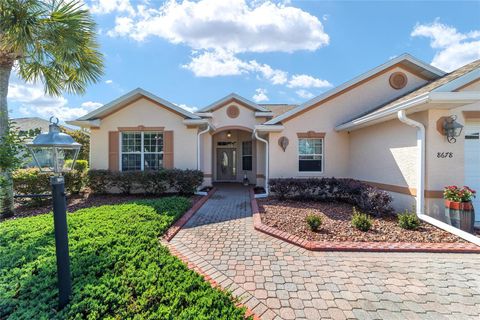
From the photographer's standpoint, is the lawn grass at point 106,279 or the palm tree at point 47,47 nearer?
the lawn grass at point 106,279

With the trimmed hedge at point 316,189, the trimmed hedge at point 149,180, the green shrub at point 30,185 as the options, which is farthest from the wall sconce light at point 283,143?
the green shrub at point 30,185

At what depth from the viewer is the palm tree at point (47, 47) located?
Result: 20.8 ft

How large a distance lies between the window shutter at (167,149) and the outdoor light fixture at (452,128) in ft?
33.6

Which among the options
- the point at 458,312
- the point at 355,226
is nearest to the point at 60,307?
the point at 458,312

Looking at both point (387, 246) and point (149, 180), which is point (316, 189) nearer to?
point (387, 246)

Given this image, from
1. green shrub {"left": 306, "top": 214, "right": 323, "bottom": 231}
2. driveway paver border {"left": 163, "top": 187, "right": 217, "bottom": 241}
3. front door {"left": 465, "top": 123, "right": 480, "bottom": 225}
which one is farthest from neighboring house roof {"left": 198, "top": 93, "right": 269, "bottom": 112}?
green shrub {"left": 306, "top": 214, "right": 323, "bottom": 231}

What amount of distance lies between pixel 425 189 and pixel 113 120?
12648 millimetres

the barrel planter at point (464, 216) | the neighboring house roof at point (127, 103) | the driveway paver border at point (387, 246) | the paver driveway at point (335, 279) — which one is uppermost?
the neighboring house roof at point (127, 103)

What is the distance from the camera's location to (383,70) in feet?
31.5

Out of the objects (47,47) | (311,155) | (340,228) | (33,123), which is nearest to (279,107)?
(311,155)

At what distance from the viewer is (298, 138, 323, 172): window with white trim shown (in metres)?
10.4

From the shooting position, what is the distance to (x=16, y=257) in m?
3.90

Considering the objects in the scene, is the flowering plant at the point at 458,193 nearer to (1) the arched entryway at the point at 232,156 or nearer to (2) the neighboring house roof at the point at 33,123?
(1) the arched entryway at the point at 232,156

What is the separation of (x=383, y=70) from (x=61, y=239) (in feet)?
38.6
